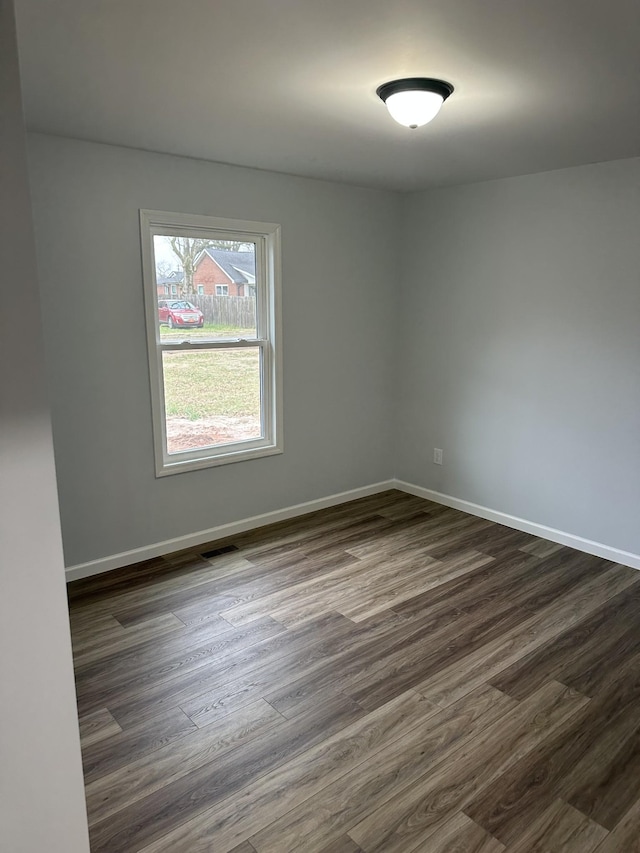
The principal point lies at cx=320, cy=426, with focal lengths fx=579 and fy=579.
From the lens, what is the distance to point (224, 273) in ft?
12.3

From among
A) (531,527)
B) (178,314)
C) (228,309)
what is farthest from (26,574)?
(531,527)

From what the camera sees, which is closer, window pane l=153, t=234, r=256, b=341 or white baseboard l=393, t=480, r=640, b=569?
window pane l=153, t=234, r=256, b=341

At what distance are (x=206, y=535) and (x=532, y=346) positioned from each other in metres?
2.54

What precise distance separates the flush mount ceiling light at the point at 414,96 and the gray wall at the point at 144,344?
63.7 inches

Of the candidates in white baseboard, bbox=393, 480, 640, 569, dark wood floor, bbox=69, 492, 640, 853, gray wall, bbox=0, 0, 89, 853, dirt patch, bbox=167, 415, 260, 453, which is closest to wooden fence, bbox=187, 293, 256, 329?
dirt patch, bbox=167, 415, 260, 453

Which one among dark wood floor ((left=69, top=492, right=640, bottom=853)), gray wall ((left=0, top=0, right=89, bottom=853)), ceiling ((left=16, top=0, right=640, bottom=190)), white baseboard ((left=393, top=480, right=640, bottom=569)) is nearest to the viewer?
gray wall ((left=0, top=0, right=89, bottom=853))

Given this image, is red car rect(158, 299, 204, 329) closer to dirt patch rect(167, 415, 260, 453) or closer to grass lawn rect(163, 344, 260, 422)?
grass lawn rect(163, 344, 260, 422)

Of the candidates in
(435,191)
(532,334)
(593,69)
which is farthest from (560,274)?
(593,69)

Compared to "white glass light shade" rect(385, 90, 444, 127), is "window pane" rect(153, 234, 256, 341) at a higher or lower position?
lower

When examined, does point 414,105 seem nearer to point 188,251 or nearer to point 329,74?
point 329,74

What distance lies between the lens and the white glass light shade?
2.16m

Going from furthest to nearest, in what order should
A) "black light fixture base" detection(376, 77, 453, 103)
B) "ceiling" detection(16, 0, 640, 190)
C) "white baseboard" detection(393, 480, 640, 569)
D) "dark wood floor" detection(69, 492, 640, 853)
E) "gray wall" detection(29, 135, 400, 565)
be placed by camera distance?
"white baseboard" detection(393, 480, 640, 569)
"gray wall" detection(29, 135, 400, 565)
"black light fixture base" detection(376, 77, 453, 103)
"dark wood floor" detection(69, 492, 640, 853)
"ceiling" detection(16, 0, 640, 190)

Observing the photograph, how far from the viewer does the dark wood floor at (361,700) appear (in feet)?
6.10

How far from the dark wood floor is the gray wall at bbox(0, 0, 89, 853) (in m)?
0.66
